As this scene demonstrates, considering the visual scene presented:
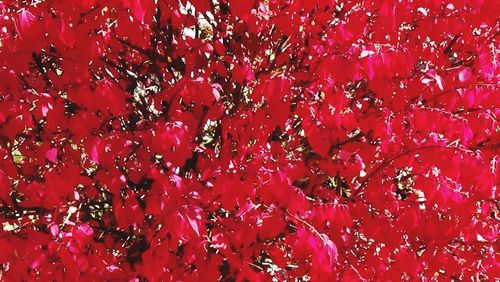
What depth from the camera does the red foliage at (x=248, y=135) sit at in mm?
2160

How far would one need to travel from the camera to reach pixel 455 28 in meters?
2.46

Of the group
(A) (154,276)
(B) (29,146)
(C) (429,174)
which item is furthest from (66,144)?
(C) (429,174)

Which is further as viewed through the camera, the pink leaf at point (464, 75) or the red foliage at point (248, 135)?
the pink leaf at point (464, 75)

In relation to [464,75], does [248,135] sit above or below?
below

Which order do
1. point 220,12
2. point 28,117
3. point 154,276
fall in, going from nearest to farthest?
point 28,117, point 154,276, point 220,12

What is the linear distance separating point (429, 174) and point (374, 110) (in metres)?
0.38

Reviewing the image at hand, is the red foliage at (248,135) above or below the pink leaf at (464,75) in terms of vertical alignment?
below

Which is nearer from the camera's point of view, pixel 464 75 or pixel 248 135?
pixel 464 75

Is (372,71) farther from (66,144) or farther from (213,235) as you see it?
(66,144)

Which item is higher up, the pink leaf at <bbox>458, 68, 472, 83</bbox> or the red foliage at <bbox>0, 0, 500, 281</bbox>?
the pink leaf at <bbox>458, 68, 472, 83</bbox>

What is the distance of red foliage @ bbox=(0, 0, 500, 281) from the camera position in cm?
216

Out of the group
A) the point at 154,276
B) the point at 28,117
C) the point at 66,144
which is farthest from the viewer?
the point at 66,144

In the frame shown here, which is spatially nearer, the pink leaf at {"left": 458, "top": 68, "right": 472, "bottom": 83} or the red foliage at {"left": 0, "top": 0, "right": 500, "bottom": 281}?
the red foliage at {"left": 0, "top": 0, "right": 500, "bottom": 281}

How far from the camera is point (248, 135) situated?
267 centimetres
